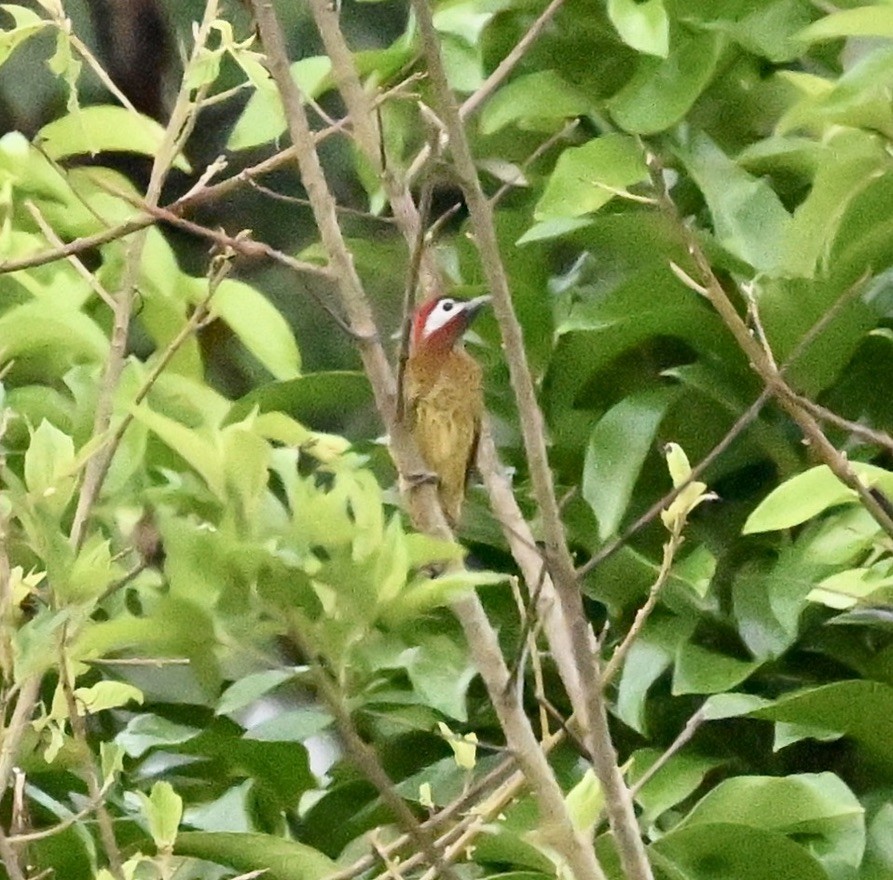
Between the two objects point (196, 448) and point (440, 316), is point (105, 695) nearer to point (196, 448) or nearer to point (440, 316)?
point (196, 448)

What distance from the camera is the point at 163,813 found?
751mm

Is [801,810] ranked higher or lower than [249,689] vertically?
lower

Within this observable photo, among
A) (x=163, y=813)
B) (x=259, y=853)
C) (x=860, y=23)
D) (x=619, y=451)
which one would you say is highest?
(x=860, y=23)

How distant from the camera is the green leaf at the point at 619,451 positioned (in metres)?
1.34

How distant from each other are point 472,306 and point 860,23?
42cm

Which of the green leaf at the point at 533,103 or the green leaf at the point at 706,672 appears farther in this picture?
the green leaf at the point at 533,103

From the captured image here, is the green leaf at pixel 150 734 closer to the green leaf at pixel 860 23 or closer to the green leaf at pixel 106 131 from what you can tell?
the green leaf at pixel 106 131

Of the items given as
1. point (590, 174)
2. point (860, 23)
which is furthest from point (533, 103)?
point (860, 23)

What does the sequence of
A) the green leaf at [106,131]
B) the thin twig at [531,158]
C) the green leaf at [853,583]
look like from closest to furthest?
the thin twig at [531,158]
the green leaf at [853,583]
the green leaf at [106,131]

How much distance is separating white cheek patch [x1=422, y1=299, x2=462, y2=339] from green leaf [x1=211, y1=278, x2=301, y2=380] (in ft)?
0.41

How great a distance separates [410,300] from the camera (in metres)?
0.75

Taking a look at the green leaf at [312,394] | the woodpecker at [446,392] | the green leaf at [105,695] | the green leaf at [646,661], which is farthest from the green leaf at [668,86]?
the green leaf at [105,695]

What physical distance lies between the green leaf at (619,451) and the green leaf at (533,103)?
311mm

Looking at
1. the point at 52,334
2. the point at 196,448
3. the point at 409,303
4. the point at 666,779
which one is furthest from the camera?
the point at 666,779
